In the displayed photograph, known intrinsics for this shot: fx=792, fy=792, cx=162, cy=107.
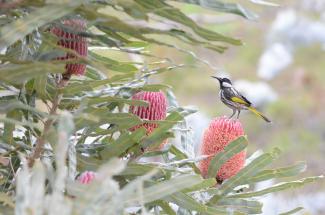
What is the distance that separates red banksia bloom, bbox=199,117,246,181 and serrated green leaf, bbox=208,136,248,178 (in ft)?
0.12

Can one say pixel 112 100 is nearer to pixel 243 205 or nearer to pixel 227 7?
pixel 227 7

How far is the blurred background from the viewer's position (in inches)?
309

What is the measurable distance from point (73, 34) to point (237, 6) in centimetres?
24

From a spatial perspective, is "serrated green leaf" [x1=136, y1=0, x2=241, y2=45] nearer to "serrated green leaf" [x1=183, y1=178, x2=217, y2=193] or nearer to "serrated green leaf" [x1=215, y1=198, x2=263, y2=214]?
"serrated green leaf" [x1=183, y1=178, x2=217, y2=193]

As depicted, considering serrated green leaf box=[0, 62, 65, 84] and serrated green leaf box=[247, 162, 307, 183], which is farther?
serrated green leaf box=[247, 162, 307, 183]

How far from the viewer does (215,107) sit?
8.66 meters

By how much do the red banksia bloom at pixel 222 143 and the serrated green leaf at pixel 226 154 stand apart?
4 centimetres

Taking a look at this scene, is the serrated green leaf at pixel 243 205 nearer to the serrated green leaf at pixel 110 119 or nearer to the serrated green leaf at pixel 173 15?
the serrated green leaf at pixel 110 119

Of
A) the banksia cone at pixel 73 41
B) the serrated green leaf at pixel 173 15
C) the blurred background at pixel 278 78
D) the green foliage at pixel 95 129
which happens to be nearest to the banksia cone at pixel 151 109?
the green foliage at pixel 95 129

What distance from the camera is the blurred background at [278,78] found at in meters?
7.84

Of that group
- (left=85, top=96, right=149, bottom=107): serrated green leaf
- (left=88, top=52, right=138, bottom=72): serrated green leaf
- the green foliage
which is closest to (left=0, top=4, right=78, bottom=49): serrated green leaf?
the green foliage

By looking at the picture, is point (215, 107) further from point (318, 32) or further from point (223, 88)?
point (223, 88)

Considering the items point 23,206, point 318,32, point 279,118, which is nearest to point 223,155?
point 23,206

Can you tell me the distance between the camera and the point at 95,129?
1.26m
